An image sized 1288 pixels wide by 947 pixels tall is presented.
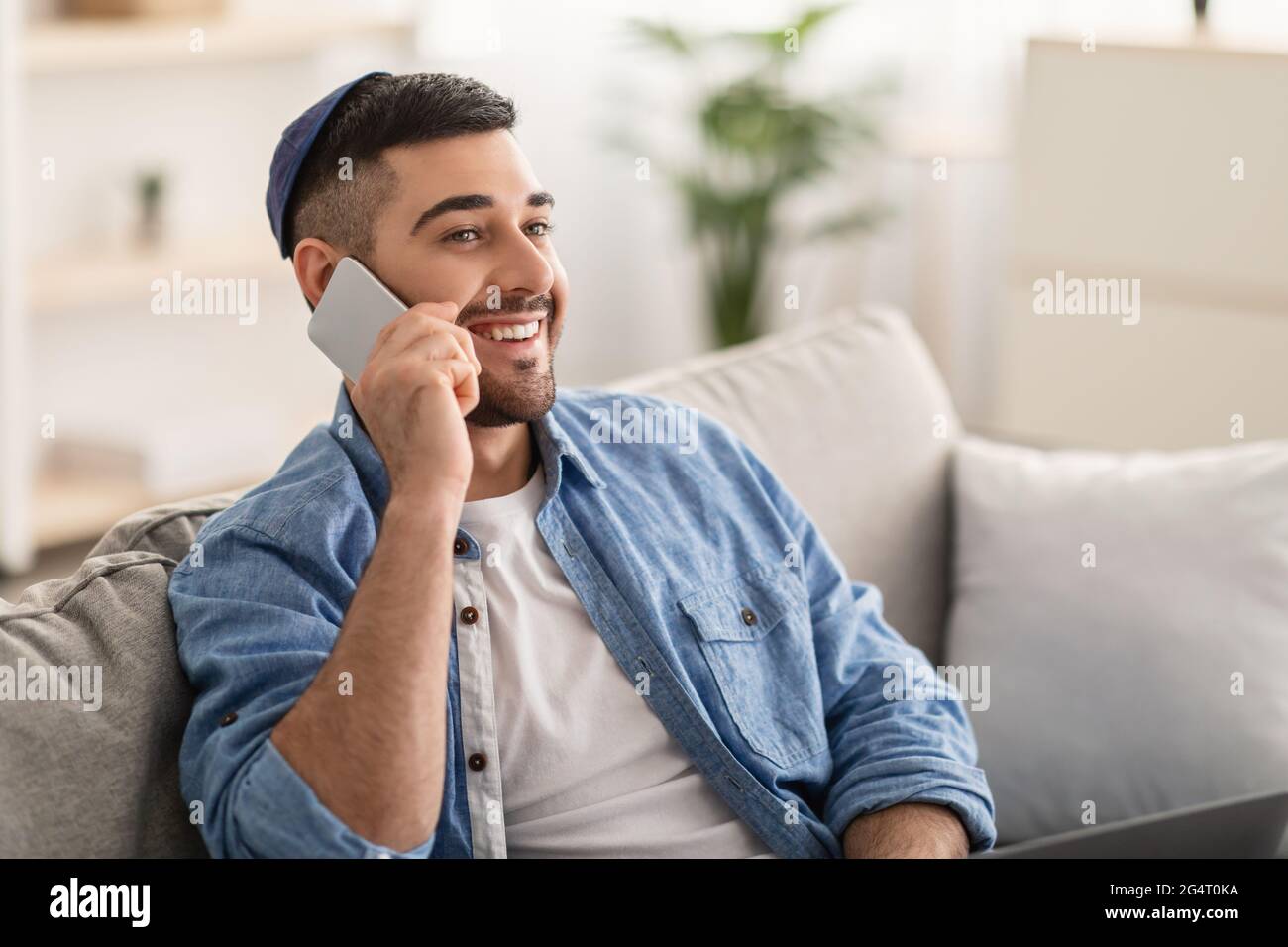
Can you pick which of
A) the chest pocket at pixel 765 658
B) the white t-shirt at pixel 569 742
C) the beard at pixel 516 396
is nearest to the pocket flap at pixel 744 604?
the chest pocket at pixel 765 658

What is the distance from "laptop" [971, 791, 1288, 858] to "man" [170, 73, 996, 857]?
13.4 inches

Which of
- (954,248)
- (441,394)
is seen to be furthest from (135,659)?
(954,248)

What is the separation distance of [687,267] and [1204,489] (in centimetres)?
330

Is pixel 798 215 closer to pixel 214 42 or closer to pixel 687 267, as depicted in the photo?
pixel 687 267

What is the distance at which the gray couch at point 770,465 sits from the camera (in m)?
1.23

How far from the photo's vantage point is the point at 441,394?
A: 1260 millimetres

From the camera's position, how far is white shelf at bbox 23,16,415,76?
11.7ft

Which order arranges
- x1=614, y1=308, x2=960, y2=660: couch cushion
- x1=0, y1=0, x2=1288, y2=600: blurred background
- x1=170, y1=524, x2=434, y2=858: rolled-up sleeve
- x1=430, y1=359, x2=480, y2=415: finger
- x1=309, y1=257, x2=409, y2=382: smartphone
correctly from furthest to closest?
x1=0, y1=0, x2=1288, y2=600: blurred background → x1=614, y1=308, x2=960, y2=660: couch cushion → x1=309, y1=257, x2=409, y2=382: smartphone → x1=430, y1=359, x2=480, y2=415: finger → x1=170, y1=524, x2=434, y2=858: rolled-up sleeve

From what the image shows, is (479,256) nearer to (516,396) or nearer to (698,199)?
(516,396)

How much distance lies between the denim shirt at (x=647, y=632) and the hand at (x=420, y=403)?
113 millimetres

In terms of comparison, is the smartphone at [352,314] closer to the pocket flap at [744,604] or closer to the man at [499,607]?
the man at [499,607]

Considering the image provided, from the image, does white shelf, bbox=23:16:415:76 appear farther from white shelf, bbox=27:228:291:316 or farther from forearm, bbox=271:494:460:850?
forearm, bbox=271:494:460:850

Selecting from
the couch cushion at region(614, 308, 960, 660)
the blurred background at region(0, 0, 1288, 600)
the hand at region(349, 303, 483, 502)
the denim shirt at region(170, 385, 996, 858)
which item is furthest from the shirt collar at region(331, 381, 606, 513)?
the blurred background at region(0, 0, 1288, 600)

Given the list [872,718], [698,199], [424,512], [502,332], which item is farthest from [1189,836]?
[698,199]
